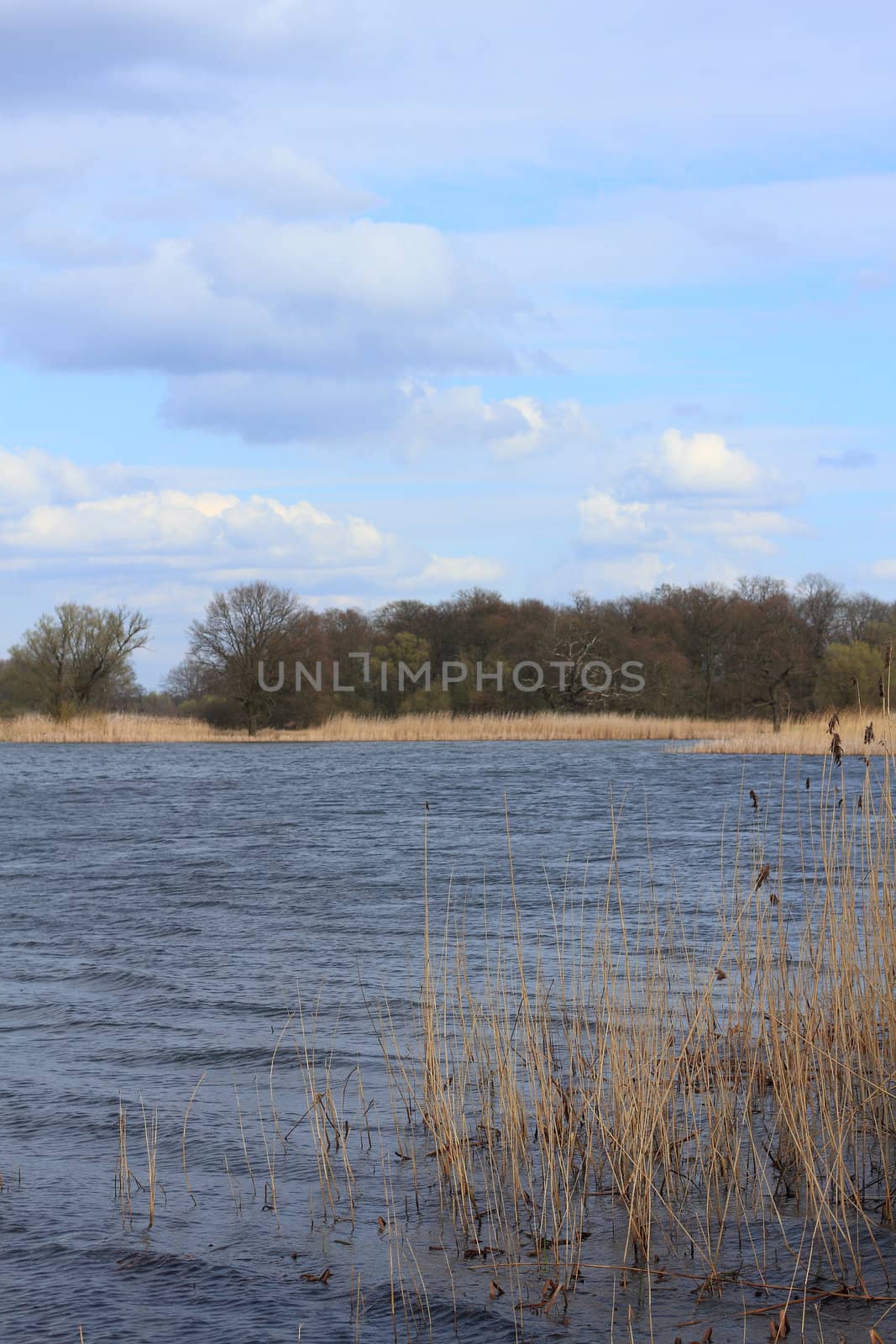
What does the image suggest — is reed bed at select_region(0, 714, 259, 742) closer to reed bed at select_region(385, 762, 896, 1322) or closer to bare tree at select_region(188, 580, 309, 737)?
bare tree at select_region(188, 580, 309, 737)

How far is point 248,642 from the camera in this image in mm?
46781

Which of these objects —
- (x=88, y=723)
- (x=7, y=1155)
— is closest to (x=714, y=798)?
(x=7, y=1155)

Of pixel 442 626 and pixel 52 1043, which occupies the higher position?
pixel 442 626

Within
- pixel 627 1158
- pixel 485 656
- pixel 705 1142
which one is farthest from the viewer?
pixel 485 656

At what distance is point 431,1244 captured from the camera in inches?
167

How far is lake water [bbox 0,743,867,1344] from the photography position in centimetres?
388

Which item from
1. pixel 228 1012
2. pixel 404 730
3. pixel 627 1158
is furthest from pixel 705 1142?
pixel 404 730

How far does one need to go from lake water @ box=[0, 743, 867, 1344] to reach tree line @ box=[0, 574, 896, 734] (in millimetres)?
24015

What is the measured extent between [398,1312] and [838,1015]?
7.20 feet

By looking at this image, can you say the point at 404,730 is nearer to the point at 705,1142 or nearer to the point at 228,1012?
the point at 228,1012

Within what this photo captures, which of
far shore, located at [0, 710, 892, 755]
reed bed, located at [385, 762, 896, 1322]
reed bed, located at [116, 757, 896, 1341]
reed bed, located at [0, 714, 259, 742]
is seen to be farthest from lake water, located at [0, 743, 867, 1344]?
reed bed, located at [0, 714, 259, 742]

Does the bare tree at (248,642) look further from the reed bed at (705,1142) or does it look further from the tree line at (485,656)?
the reed bed at (705,1142)

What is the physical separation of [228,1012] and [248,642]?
39755 millimetres

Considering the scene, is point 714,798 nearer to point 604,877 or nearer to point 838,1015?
point 604,877
